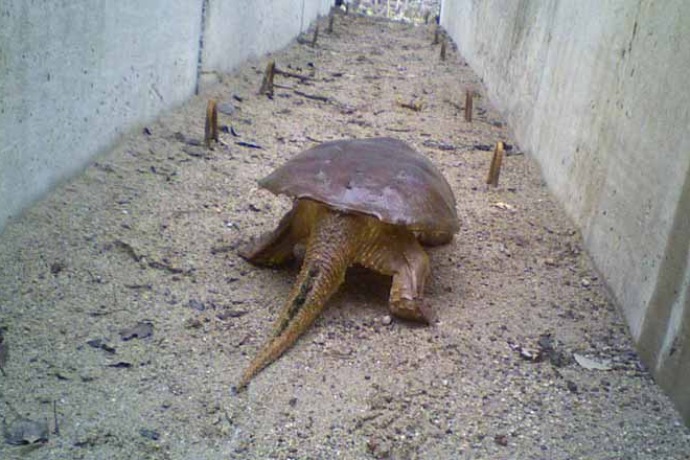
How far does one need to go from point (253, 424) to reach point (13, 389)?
28.0 inches

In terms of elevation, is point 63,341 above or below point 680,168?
below

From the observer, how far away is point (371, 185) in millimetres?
2611

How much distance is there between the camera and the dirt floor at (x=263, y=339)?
199cm

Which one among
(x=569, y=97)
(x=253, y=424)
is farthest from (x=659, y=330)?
(x=569, y=97)

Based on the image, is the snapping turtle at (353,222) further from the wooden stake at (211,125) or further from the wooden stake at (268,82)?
the wooden stake at (268,82)

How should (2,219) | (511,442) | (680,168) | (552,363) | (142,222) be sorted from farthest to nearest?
1. (142,222)
2. (2,219)
3. (552,363)
4. (680,168)
5. (511,442)

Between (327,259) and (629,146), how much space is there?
1311 mm

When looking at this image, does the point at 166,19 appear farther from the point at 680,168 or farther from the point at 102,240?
the point at 680,168

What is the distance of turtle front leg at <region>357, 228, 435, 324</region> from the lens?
8.41ft

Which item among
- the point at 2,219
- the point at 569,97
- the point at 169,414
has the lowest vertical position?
the point at 169,414

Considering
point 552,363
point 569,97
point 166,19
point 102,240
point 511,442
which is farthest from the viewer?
point 166,19

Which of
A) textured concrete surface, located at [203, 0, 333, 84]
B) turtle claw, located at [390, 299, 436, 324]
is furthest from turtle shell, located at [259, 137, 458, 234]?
textured concrete surface, located at [203, 0, 333, 84]

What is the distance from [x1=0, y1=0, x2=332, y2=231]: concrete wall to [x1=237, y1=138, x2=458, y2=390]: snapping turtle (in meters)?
0.98

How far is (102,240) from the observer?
2881 millimetres
